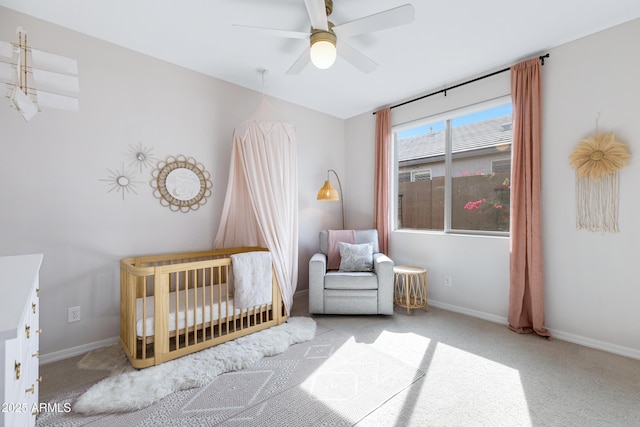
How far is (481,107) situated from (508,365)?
2538 mm

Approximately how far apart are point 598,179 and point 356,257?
7.56ft

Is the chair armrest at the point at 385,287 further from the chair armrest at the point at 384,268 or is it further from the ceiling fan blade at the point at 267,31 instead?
the ceiling fan blade at the point at 267,31

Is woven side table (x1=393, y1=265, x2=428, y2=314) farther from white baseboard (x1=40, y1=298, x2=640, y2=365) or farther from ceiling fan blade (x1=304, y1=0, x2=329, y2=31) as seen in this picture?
ceiling fan blade (x1=304, y1=0, x2=329, y2=31)

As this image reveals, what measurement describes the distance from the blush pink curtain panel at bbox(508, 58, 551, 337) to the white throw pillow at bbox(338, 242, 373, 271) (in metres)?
1.44

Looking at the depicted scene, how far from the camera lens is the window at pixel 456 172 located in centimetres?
314

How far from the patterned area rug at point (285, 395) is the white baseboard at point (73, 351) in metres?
0.58

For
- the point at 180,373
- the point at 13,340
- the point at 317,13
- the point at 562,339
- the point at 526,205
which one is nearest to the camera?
the point at 13,340

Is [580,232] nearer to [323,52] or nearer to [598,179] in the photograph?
[598,179]

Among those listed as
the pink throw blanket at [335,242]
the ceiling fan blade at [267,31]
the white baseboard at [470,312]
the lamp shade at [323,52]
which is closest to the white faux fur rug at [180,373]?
the pink throw blanket at [335,242]

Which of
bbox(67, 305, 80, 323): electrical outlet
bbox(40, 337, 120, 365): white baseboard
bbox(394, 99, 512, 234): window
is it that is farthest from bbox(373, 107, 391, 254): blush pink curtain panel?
bbox(67, 305, 80, 323): electrical outlet

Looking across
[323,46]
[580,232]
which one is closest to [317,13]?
[323,46]

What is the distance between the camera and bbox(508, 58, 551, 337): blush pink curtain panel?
2.67 metres

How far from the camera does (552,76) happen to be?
8.71ft

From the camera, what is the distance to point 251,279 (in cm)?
261
